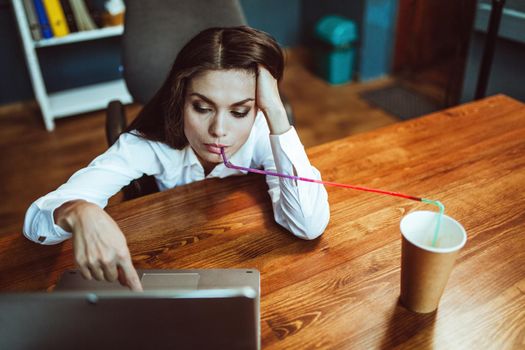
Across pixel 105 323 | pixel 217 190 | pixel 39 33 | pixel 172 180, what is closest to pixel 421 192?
pixel 217 190

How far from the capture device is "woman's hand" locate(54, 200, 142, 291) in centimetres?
72

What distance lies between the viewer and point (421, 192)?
1045 millimetres

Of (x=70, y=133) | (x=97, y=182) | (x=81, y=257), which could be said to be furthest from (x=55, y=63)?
(x=81, y=257)

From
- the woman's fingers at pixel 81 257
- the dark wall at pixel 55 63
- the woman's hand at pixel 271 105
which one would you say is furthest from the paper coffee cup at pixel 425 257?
the dark wall at pixel 55 63

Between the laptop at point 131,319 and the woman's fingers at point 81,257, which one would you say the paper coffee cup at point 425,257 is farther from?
the woman's fingers at point 81,257

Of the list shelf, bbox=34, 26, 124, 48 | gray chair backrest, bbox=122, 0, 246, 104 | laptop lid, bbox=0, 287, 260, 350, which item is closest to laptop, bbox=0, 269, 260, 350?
laptop lid, bbox=0, 287, 260, 350

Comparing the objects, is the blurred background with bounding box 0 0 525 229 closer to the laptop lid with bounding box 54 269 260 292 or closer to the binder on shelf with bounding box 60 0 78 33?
the binder on shelf with bounding box 60 0 78 33

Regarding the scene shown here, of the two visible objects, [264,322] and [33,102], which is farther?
[33,102]

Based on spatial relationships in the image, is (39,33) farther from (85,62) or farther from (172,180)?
(172,180)

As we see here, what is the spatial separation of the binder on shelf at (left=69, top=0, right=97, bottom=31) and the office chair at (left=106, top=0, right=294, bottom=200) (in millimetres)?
1526

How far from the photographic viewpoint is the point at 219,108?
1.01 m

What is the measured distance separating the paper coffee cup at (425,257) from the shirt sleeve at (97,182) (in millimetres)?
631

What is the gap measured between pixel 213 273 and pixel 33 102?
10.0 feet

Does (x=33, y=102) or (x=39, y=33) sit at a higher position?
(x=39, y=33)
